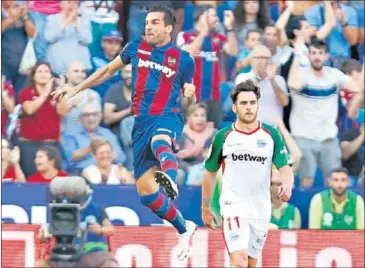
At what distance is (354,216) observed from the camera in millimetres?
16641

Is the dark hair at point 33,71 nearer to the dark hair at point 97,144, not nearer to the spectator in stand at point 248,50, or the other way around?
the dark hair at point 97,144

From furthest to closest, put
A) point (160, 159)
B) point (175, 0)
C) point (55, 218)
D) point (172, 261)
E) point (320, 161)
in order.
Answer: point (175, 0) < point (320, 161) < point (172, 261) < point (55, 218) < point (160, 159)

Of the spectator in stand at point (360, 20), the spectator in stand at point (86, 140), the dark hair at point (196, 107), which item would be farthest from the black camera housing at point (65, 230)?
the spectator in stand at point (360, 20)

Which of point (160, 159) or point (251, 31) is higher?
point (251, 31)

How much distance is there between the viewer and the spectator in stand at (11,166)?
16859 mm

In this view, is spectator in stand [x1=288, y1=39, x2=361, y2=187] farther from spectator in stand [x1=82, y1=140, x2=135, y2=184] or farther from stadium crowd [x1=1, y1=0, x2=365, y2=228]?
spectator in stand [x1=82, y1=140, x2=135, y2=184]

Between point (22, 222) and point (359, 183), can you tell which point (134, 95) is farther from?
point (359, 183)

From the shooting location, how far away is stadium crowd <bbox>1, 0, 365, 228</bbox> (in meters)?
17.2

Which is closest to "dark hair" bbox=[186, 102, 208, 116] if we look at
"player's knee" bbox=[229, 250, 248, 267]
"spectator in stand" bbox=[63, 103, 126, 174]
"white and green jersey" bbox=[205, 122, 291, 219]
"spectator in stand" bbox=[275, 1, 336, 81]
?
"spectator in stand" bbox=[63, 103, 126, 174]

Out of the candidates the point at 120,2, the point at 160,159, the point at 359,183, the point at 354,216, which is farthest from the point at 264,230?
the point at 120,2

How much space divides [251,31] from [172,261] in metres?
3.76

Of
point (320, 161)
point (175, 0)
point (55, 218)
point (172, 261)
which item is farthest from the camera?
point (175, 0)

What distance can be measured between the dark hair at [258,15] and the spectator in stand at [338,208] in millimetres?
2887

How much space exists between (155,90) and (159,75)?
15 centimetres
